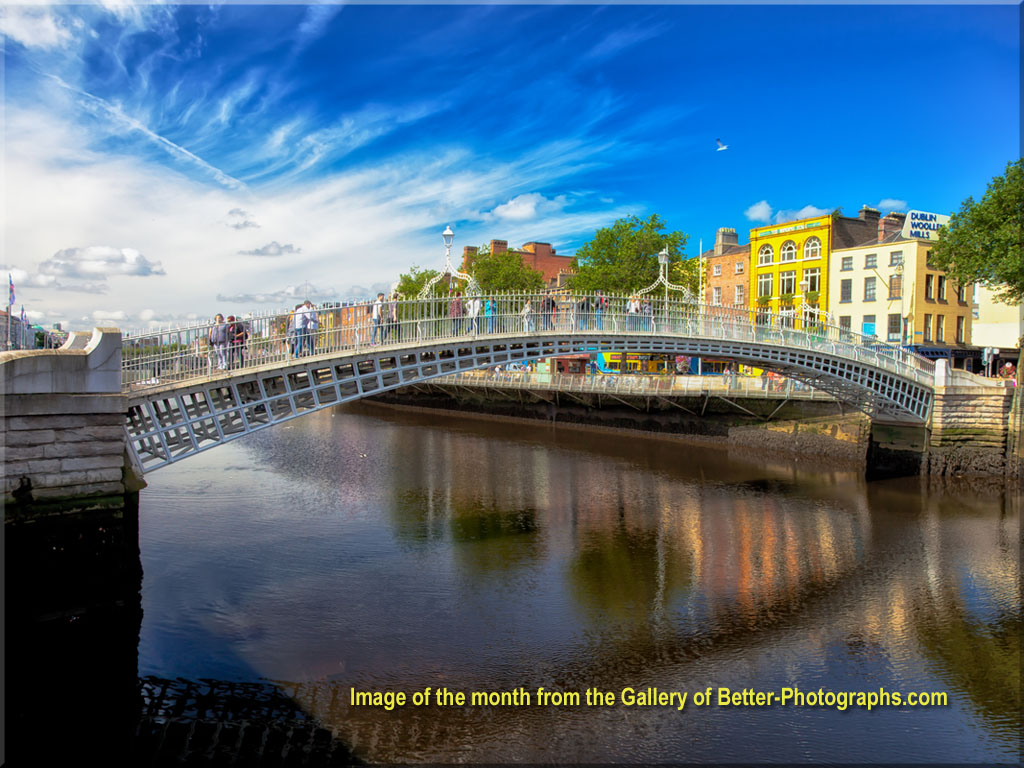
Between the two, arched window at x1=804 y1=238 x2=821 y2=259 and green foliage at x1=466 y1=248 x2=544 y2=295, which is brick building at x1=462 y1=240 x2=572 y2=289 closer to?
green foliage at x1=466 y1=248 x2=544 y2=295

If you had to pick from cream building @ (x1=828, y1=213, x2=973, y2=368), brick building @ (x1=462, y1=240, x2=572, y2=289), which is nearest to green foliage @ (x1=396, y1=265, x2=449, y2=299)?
brick building @ (x1=462, y1=240, x2=572, y2=289)

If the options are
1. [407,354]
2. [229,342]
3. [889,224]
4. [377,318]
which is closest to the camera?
[229,342]

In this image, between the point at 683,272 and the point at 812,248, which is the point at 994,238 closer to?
the point at 812,248

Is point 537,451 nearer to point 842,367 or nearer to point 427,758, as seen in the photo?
point 842,367

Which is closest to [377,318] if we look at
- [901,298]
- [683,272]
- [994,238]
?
[994,238]

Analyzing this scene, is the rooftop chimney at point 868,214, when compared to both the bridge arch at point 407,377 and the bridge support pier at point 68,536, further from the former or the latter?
the bridge support pier at point 68,536

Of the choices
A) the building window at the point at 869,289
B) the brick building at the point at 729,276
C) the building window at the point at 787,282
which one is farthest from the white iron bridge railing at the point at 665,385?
the brick building at the point at 729,276

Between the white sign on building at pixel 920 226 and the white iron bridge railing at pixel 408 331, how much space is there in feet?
51.0

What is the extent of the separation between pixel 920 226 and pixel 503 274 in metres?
23.0

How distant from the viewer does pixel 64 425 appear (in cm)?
1030

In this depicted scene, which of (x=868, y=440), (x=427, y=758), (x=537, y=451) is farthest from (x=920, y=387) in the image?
(x=427, y=758)

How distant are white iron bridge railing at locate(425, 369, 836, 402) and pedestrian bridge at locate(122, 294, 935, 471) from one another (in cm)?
409

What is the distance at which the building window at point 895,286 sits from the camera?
35281 millimetres

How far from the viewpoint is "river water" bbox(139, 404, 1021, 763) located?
332 inches
